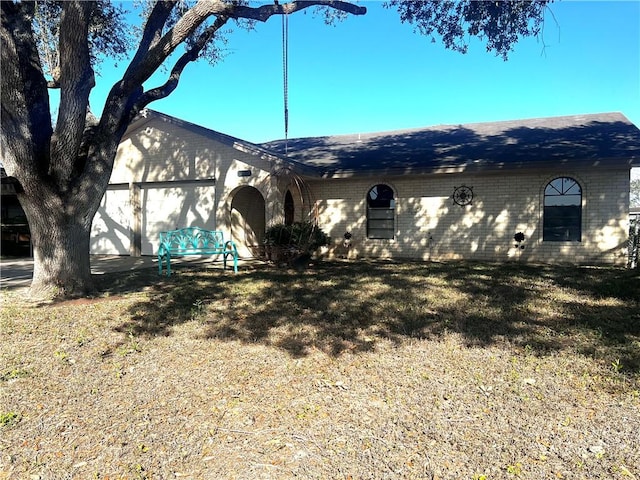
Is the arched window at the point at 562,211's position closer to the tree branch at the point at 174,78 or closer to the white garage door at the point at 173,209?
the tree branch at the point at 174,78

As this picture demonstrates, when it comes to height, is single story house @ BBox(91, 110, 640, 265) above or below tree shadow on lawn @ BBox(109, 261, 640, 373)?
above

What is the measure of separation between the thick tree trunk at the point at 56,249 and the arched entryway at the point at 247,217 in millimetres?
6221

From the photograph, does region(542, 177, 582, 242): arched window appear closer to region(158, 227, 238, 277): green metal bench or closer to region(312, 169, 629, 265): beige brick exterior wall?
region(312, 169, 629, 265): beige brick exterior wall

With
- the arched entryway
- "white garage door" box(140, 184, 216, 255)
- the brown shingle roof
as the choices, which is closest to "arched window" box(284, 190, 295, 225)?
the arched entryway

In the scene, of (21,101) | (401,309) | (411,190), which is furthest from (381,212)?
(21,101)

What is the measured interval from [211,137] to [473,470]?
11146 mm

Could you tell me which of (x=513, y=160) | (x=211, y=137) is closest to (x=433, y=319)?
(x=513, y=160)

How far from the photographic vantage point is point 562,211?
1097 cm

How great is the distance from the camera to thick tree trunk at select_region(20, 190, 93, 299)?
618cm

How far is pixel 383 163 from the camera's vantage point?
1231 centimetres

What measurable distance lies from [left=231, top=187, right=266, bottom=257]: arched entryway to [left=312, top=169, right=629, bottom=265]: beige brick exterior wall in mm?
2412

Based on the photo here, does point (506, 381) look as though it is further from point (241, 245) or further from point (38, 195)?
point (241, 245)

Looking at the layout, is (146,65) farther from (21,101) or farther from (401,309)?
(401,309)

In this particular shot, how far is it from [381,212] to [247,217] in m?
4.55
